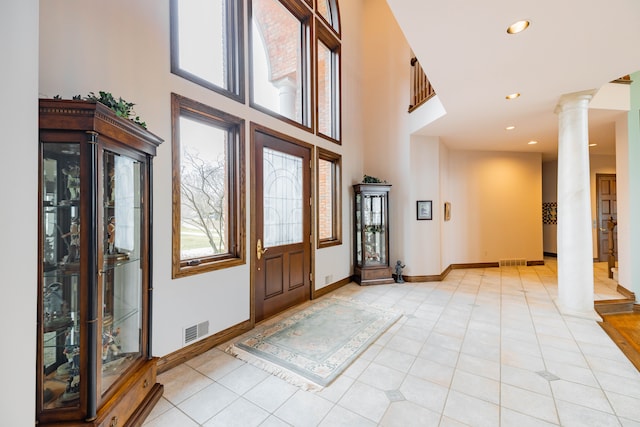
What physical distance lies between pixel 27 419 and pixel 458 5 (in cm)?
334

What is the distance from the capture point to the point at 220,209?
3094 millimetres

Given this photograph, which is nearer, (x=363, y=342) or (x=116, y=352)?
(x=116, y=352)

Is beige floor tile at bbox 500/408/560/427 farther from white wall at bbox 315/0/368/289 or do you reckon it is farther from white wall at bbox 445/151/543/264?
white wall at bbox 445/151/543/264

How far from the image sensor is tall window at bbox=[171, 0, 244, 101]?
2.65 m

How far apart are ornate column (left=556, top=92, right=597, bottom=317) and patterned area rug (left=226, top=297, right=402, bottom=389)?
2373 mm

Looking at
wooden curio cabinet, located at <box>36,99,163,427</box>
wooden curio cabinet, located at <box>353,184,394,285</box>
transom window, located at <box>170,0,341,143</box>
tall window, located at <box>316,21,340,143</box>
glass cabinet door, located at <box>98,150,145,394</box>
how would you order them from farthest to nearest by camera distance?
wooden curio cabinet, located at <box>353,184,394,285</box>
tall window, located at <box>316,21,340,143</box>
transom window, located at <box>170,0,341,143</box>
glass cabinet door, located at <box>98,150,145,394</box>
wooden curio cabinet, located at <box>36,99,163,427</box>

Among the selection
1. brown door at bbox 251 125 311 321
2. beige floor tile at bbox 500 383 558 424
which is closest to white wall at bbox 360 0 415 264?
brown door at bbox 251 125 311 321

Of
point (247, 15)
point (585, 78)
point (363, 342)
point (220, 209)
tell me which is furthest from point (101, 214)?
point (585, 78)

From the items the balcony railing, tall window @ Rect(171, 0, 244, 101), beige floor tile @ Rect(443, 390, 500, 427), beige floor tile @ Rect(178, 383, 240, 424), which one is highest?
the balcony railing

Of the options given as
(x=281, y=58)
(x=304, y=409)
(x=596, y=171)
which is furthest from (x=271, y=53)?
(x=596, y=171)

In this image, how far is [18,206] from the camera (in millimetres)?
1099

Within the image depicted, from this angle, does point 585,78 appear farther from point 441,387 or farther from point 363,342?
point 363,342

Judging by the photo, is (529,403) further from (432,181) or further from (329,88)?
(329,88)

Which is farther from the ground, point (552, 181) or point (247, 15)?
point (247, 15)
